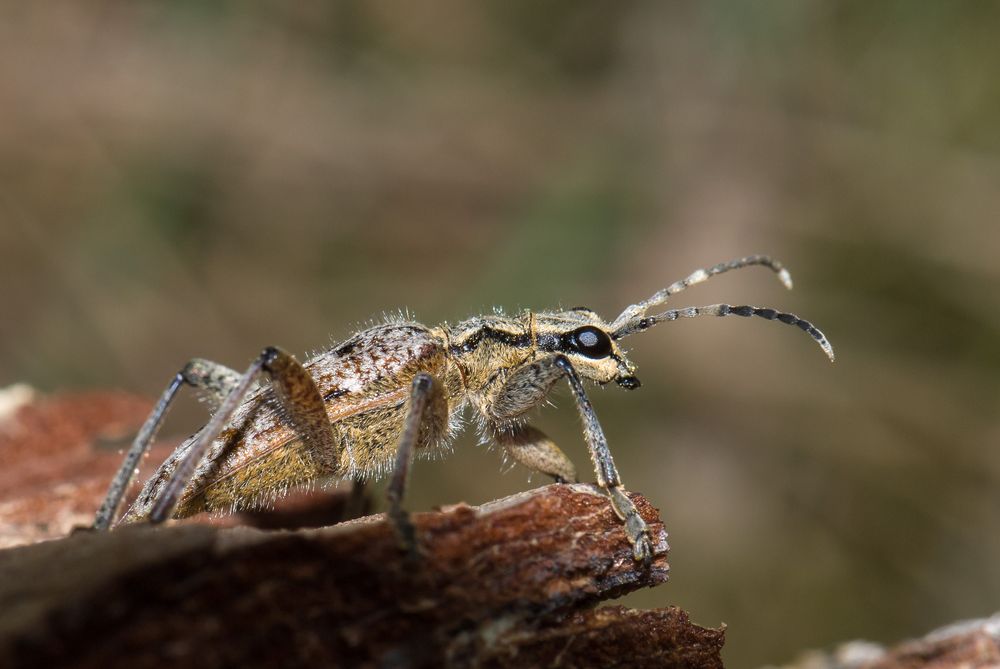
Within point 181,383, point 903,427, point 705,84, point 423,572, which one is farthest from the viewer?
point 705,84

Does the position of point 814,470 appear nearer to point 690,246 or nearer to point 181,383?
point 690,246

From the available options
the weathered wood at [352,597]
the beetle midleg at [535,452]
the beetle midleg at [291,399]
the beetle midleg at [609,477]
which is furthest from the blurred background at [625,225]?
the weathered wood at [352,597]

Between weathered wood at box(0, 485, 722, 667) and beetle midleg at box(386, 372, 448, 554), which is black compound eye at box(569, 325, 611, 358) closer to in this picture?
beetle midleg at box(386, 372, 448, 554)

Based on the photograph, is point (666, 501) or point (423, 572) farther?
point (666, 501)

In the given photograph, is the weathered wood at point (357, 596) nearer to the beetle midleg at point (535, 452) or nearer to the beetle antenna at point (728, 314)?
the beetle midleg at point (535, 452)

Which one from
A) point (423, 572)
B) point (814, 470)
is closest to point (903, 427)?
point (814, 470)

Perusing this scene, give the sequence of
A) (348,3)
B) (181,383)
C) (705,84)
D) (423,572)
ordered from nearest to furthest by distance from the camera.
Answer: (423,572) → (181,383) → (705,84) → (348,3)
